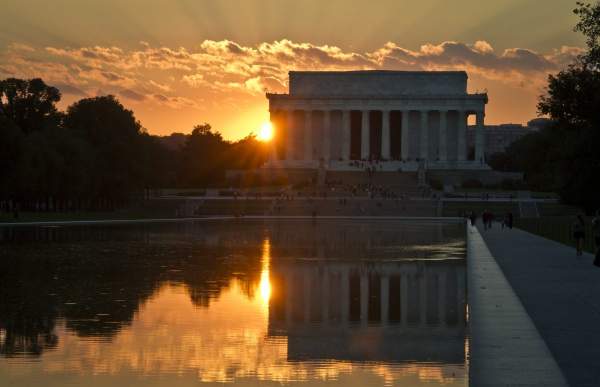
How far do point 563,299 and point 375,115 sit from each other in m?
111

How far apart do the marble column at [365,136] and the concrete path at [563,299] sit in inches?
3422

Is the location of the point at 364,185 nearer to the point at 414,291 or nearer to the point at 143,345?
the point at 414,291

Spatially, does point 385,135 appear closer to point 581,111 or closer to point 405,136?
point 405,136

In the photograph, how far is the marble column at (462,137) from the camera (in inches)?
4879

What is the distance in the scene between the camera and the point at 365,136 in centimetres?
12650

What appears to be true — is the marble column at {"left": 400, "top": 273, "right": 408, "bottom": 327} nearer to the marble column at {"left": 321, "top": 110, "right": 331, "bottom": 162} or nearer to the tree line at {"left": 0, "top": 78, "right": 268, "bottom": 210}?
the tree line at {"left": 0, "top": 78, "right": 268, "bottom": 210}

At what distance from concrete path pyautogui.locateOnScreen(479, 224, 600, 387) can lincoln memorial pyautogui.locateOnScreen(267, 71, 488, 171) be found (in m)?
84.9

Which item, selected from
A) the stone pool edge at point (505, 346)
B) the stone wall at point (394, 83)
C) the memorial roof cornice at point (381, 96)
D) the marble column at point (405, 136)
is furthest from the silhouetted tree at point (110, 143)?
the stone pool edge at point (505, 346)

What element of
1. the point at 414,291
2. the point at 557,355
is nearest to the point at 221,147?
the point at 414,291

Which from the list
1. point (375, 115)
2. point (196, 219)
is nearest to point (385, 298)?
point (196, 219)

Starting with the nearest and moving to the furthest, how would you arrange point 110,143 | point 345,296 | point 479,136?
1. point 345,296
2. point 110,143
3. point 479,136

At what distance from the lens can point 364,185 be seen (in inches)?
4291

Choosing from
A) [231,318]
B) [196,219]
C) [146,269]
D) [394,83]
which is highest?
[394,83]

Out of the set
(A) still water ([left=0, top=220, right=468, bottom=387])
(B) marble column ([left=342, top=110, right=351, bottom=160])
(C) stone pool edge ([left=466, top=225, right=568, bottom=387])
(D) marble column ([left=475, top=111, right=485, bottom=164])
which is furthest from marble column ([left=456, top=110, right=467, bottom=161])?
(C) stone pool edge ([left=466, top=225, right=568, bottom=387])
